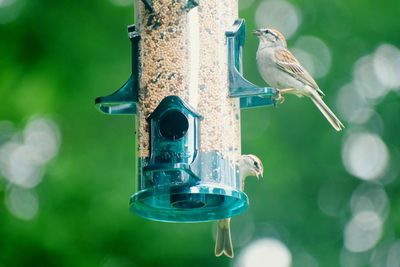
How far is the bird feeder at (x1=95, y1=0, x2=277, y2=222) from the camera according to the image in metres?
8.47

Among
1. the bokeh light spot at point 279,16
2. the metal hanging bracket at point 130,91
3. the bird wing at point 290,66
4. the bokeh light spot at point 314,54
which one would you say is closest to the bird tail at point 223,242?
the bird wing at point 290,66

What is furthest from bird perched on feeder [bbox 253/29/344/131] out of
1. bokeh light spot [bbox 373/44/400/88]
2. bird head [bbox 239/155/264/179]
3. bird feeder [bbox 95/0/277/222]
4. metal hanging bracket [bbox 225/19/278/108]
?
bokeh light spot [bbox 373/44/400/88]

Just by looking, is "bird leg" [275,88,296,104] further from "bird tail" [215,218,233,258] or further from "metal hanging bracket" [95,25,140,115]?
"bird tail" [215,218,233,258]

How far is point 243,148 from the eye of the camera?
13938 mm

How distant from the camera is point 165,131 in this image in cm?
854

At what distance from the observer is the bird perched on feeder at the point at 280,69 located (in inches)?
414

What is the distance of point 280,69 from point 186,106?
7.25 feet

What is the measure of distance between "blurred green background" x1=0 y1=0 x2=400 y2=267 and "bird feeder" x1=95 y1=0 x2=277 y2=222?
4375 mm

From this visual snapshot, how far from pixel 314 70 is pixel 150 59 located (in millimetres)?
6626

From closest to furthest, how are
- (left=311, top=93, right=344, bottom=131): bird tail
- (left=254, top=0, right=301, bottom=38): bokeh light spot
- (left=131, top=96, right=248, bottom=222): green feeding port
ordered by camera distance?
(left=131, top=96, right=248, bottom=222): green feeding port
(left=311, top=93, right=344, bottom=131): bird tail
(left=254, top=0, right=301, bottom=38): bokeh light spot

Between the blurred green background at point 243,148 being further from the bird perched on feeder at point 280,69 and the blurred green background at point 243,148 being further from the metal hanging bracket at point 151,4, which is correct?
the metal hanging bracket at point 151,4

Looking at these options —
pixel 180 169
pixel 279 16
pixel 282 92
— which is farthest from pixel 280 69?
pixel 279 16

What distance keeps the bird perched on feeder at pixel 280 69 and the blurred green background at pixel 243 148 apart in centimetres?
292

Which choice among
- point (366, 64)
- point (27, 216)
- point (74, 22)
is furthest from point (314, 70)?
point (27, 216)
